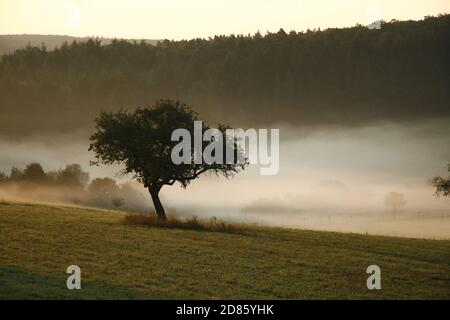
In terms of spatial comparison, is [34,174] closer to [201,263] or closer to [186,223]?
[186,223]

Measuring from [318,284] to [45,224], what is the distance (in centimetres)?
2644

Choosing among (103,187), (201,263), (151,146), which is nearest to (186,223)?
(151,146)

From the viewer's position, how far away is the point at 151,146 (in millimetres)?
58812

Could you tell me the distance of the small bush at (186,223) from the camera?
53250 millimetres

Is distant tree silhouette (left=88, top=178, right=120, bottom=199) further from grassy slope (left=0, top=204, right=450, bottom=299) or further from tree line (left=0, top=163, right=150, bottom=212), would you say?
grassy slope (left=0, top=204, right=450, bottom=299)

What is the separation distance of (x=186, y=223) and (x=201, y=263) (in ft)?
60.8

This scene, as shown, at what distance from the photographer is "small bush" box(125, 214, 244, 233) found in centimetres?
5325

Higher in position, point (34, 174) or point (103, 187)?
point (34, 174)

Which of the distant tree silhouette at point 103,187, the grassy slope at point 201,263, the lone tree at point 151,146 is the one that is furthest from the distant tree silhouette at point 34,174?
the grassy slope at point 201,263

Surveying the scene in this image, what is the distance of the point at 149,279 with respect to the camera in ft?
98.8

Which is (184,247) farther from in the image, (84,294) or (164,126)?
(164,126)

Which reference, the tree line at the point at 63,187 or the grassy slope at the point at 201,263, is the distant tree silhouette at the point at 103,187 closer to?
the tree line at the point at 63,187
